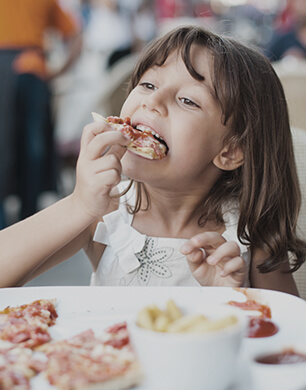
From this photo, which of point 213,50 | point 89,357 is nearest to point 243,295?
point 89,357

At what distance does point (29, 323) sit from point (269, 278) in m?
0.68

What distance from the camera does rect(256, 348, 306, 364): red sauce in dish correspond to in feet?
2.20

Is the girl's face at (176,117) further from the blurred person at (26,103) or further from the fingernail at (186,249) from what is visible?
the blurred person at (26,103)

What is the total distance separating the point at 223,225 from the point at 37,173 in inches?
81.8

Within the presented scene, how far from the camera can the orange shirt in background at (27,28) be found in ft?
9.84

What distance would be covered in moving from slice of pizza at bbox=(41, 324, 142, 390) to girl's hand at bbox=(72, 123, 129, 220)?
31 cm

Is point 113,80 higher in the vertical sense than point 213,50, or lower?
lower

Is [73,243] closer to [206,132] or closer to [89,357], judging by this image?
[206,132]

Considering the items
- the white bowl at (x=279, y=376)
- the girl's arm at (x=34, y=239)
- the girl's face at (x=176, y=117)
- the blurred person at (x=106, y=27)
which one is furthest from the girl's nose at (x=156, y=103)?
the blurred person at (x=106, y=27)

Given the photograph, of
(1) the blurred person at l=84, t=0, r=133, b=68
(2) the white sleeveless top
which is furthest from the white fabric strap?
(1) the blurred person at l=84, t=0, r=133, b=68

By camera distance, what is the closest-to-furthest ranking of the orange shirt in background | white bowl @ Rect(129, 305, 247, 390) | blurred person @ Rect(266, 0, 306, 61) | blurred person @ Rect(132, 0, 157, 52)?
1. white bowl @ Rect(129, 305, 247, 390)
2. the orange shirt in background
3. blurred person @ Rect(266, 0, 306, 61)
4. blurred person @ Rect(132, 0, 157, 52)

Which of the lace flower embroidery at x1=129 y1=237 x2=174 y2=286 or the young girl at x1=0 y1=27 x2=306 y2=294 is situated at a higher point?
the young girl at x1=0 y1=27 x2=306 y2=294

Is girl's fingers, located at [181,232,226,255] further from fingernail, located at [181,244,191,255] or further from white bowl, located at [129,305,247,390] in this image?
white bowl, located at [129,305,247,390]

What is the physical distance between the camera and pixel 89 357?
0.67 metres
